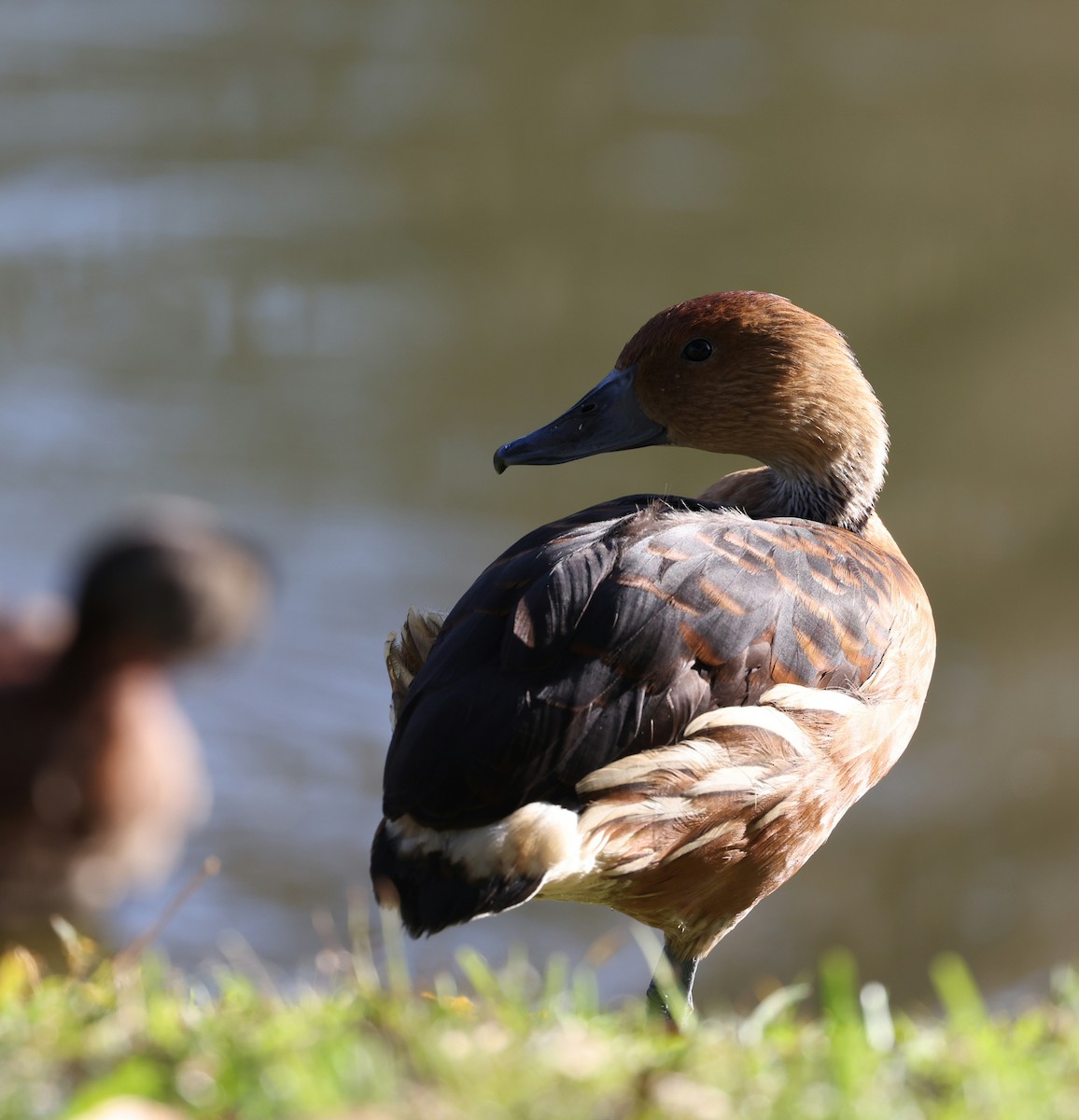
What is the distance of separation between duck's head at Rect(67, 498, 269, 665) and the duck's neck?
1815mm

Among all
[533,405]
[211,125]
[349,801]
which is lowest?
[349,801]

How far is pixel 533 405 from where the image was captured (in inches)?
372

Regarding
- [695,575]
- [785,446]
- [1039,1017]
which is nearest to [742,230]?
[785,446]

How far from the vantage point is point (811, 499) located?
4660mm

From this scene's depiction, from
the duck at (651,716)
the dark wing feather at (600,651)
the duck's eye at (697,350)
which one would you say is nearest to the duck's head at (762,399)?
the duck's eye at (697,350)

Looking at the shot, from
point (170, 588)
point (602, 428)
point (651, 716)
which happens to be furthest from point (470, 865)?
point (602, 428)

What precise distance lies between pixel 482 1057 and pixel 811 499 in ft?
8.65

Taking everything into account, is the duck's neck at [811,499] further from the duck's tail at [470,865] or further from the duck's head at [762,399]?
the duck's tail at [470,865]

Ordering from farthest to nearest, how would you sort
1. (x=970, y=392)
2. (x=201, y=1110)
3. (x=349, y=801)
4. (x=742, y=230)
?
(x=742, y=230) → (x=970, y=392) → (x=349, y=801) → (x=201, y=1110)

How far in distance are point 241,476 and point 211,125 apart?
4.11 meters

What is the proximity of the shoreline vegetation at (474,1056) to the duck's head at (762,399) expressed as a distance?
199 cm

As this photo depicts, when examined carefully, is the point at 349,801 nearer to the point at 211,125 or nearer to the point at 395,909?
the point at 395,909

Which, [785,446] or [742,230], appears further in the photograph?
[742,230]

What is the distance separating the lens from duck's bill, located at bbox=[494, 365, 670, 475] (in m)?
4.74
